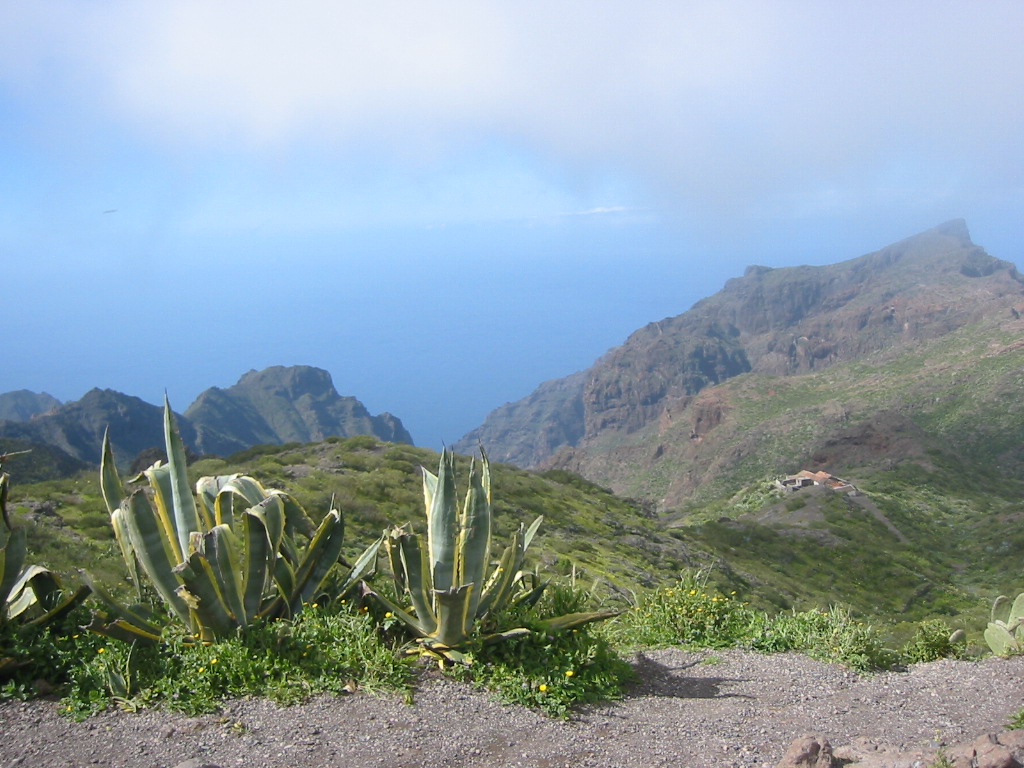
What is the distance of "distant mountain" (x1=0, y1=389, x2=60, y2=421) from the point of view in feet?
355

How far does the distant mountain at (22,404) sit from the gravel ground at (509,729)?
4539 inches

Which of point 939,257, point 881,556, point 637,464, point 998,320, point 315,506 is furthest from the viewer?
point 939,257

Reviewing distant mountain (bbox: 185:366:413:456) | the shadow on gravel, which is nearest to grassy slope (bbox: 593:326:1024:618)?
the shadow on gravel

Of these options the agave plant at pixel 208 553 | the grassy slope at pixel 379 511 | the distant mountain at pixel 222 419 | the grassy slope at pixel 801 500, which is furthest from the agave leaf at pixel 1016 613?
the distant mountain at pixel 222 419

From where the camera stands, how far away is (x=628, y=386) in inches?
5915

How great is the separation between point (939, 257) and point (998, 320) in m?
73.4

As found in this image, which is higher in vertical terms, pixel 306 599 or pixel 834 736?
pixel 306 599

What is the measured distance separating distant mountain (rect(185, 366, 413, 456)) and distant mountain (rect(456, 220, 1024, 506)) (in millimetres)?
26847

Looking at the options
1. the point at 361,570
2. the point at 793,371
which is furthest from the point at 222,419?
the point at 361,570

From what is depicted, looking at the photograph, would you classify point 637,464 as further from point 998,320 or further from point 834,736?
point 834,736

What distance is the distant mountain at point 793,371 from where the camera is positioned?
222 feet

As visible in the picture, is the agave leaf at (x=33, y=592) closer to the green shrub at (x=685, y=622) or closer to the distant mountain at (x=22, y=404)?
the green shrub at (x=685, y=622)

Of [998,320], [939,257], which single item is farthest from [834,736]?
[939,257]

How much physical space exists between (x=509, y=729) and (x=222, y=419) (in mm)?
98644
